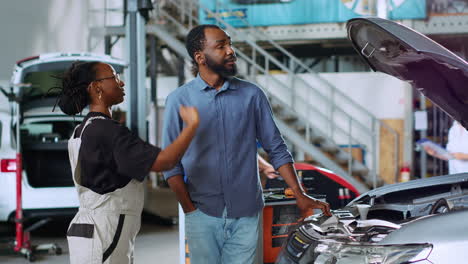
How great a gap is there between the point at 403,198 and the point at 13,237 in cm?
533

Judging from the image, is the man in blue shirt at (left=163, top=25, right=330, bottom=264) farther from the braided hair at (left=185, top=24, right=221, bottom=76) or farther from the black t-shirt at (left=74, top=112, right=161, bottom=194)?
the black t-shirt at (left=74, top=112, right=161, bottom=194)

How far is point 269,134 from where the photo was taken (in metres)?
2.71

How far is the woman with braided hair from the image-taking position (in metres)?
2.18

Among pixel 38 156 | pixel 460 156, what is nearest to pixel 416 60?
pixel 460 156

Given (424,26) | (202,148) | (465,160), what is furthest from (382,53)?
(424,26)

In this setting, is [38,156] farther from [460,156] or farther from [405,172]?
[405,172]

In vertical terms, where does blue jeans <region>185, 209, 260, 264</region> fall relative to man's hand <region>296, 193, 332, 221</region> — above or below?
below

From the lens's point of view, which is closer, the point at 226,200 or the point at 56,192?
the point at 226,200

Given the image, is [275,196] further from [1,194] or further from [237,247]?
[1,194]

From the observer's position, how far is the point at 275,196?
13.6ft

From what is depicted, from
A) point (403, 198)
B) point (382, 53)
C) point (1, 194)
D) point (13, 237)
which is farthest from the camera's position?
point (13, 237)

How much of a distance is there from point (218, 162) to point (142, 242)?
15.4ft

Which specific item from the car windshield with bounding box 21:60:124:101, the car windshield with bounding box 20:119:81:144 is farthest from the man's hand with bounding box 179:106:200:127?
the car windshield with bounding box 20:119:81:144

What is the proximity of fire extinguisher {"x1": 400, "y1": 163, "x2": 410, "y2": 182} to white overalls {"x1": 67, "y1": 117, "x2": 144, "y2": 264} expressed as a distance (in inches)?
370
